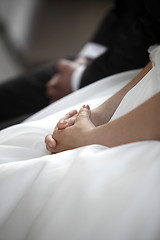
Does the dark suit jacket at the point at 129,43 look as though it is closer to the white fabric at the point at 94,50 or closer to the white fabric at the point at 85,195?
the white fabric at the point at 94,50

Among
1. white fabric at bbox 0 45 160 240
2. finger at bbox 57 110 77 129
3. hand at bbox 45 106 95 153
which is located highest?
finger at bbox 57 110 77 129

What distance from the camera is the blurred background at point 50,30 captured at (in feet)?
6.59

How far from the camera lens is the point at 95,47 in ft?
4.03

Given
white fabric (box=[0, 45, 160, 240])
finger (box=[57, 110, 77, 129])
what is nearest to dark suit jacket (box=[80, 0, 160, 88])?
finger (box=[57, 110, 77, 129])

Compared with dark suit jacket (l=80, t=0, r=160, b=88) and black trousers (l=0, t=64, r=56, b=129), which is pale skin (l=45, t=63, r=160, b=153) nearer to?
dark suit jacket (l=80, t=0, r=160, b=88)

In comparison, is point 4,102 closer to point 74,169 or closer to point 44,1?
point 74,169

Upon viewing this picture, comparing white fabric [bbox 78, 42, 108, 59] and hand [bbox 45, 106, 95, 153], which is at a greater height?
hand [bbox 45, 106, 95, 153]

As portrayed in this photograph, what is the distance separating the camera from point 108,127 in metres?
0.55

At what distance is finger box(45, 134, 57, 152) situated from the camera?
59cm

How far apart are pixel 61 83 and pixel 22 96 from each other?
0.15m

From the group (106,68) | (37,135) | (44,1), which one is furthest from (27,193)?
(44,1)

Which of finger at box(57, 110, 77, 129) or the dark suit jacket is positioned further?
the dark suit jacket

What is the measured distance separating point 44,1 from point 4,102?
3.78ft

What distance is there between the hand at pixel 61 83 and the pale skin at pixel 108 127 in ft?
1.47
